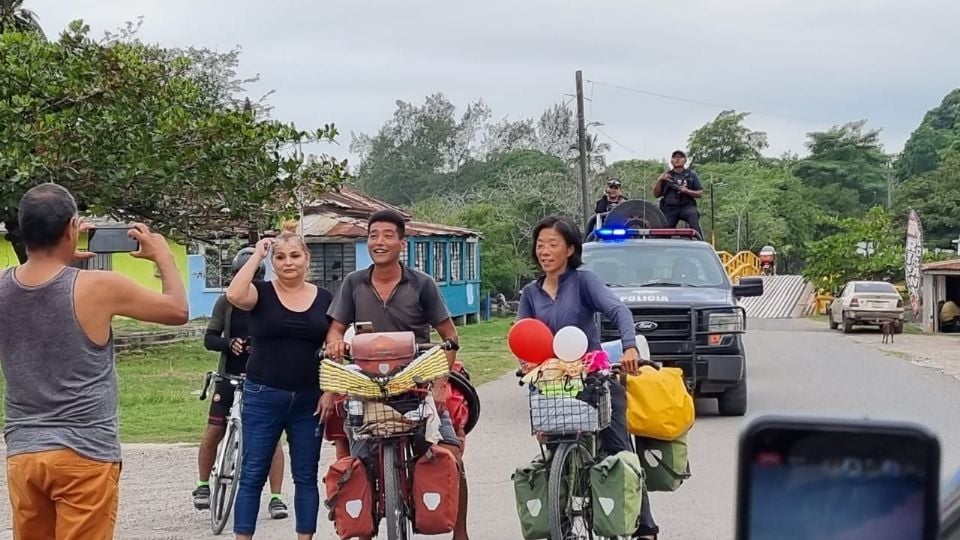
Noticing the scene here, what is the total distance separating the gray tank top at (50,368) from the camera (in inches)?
197

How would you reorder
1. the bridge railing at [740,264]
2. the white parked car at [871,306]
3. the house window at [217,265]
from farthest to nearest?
the bridge railing at [740,264]
the white parked car at [871,306]
the house window at [217,265]

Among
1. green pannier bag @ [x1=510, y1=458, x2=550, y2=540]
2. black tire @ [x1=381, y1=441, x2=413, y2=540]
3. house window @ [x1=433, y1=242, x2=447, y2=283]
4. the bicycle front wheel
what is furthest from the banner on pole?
black tire @ [x1=381, y1=441, x2=413, y2=540]

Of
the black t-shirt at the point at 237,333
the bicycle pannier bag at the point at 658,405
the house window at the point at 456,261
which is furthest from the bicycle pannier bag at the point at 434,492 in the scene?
the house window at the point at 456,261

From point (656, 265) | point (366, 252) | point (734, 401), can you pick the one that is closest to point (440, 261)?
point (366, 252)

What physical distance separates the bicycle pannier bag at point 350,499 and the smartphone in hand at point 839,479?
17.1 feet

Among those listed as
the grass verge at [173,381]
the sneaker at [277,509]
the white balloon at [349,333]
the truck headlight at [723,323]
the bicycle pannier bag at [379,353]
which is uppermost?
the white balloon at [349,333]

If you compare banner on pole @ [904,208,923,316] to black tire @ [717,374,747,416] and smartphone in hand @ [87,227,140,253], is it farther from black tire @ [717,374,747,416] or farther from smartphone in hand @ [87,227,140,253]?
smartphone in hand @ [87,227,140,253]

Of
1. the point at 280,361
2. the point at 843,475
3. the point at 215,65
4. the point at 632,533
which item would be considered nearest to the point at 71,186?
the point at 280,361

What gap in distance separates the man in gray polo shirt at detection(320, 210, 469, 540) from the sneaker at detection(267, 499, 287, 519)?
2.09m

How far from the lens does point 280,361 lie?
6.76 metres

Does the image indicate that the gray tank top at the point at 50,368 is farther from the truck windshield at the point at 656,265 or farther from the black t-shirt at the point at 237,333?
the truck windshield at the point at 656,265

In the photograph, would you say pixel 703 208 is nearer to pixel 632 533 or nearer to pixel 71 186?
pixel 71 186

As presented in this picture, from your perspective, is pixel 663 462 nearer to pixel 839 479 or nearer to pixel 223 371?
pixel 223 371

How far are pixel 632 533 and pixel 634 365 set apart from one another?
89 cm
